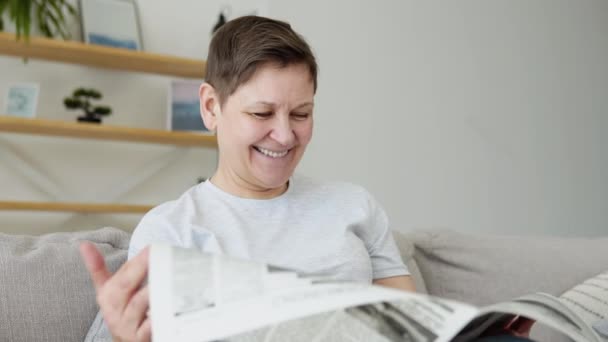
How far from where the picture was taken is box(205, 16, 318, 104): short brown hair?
3.51 feet

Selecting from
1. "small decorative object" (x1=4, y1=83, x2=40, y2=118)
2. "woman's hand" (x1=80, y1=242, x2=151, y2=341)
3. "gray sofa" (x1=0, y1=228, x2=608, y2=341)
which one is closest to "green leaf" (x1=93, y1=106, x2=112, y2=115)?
"small decorative object" (x1=4, y1=83, x2=40, y2=118)

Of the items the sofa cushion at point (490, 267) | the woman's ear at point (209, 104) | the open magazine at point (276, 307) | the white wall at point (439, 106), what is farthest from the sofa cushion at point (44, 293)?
the white wall at point (439, 106)

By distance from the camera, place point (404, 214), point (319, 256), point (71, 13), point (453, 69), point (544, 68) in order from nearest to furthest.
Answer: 1. point (319, 256)
2. point (71, 13)
3. point (404, 214)
4. point (453, 69)
5. point (544, 68)

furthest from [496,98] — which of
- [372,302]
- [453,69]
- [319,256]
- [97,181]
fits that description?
[372,302]

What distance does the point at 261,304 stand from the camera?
→ 25.5 inches

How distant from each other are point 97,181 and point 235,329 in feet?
8.08

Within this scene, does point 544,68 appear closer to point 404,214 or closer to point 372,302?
point 404,214

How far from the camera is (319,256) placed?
110 cm

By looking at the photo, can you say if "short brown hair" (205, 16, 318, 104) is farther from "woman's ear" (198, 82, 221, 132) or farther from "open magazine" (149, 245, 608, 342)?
"open magazine" (149, 245, 608, 342)

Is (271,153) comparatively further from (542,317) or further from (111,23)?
(111,23)

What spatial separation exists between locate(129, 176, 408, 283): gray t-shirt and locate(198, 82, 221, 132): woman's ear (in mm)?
113

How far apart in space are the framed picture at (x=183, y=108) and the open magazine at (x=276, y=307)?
2.35 meters

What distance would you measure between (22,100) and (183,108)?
2.24 ft

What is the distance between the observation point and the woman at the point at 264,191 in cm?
107
